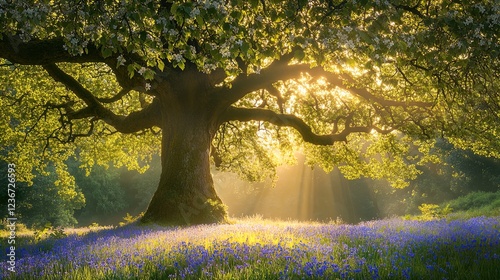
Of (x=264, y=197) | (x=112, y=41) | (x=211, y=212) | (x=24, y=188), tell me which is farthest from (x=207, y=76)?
(x=264, y=197)

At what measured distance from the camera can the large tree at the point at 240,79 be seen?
239 inches

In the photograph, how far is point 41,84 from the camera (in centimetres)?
2048

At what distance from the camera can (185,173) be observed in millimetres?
14977

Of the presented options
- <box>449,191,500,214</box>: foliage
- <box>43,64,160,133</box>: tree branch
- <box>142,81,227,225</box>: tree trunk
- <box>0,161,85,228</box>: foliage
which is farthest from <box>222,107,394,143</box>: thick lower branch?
<box>0,161,85,228</box>: foliage

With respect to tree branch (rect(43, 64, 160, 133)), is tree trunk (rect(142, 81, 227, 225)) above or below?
below

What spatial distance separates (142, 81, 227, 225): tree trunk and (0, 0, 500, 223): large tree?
0.15ft

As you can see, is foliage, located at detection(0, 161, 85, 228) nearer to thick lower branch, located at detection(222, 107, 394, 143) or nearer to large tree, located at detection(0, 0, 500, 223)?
large tree, located at detection(0, 0, 500, 223)

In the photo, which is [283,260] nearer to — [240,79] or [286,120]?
[240,79]

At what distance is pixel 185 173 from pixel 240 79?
4.05 metres

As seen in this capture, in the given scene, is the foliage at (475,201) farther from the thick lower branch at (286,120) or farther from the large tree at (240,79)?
the thick lower branch at (286,120)

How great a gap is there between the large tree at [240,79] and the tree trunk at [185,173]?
0.05 m

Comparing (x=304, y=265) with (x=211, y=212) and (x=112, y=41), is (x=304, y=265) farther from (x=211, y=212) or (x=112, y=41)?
(x=211, y=212)

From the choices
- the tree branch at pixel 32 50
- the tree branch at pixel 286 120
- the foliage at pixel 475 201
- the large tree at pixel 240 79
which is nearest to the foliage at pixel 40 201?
the large tree at pixel 240 79

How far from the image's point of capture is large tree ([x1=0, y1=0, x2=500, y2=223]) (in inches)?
239
